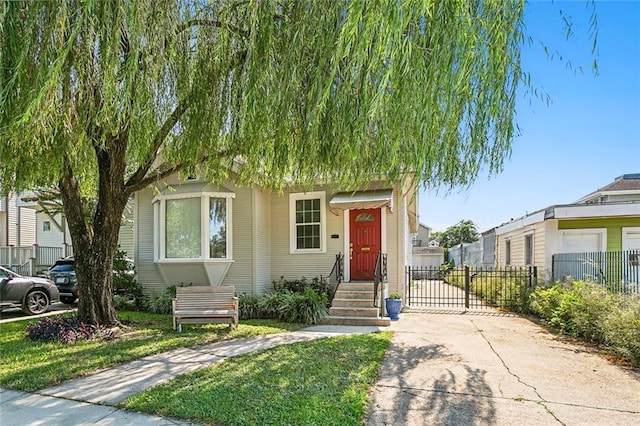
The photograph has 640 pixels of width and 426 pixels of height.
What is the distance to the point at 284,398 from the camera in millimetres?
4070

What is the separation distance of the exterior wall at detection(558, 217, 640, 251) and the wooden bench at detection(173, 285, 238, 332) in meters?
10.3

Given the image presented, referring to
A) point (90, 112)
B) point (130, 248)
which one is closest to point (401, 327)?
point (90, 112)

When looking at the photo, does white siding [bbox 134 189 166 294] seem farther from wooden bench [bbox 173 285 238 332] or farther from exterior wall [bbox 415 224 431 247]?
exterior wall [bbox 415 224 431 247]

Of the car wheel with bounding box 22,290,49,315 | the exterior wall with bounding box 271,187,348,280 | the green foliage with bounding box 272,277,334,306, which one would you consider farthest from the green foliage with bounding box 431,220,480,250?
the car wheel with bounding box 22,290,49,315

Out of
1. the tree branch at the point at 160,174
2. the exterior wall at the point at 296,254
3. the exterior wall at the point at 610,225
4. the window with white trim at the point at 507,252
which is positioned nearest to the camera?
the tree branch at the point at 160,174

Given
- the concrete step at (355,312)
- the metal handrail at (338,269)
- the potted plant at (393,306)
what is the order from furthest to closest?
the metal handrail at (338,269) → the potted plant at (393,306) → the concrete step at (355,312)

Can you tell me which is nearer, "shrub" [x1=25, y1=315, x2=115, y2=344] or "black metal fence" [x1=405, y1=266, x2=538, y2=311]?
"shrub" [x1=25, y1=315, x2=115, y2=344]

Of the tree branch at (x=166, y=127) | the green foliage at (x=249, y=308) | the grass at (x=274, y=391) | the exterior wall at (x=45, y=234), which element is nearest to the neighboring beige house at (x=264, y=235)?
the green foliage at (x=249, y=308)

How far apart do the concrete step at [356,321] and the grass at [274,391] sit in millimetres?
2526

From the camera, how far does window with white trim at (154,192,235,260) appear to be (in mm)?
10211

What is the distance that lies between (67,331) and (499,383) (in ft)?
24.7

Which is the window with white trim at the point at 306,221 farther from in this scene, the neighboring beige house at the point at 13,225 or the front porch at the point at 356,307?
the neighboring beige house at the point at 13,225

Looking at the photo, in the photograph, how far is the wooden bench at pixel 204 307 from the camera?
776 centimetres

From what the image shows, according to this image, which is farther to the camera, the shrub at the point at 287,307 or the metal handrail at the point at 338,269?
the metal handrail at the point at 338,269
